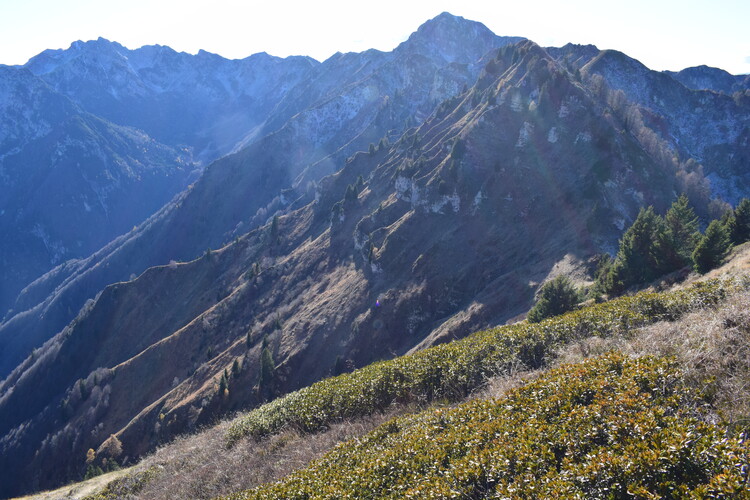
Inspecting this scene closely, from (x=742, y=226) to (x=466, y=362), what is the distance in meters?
37.6

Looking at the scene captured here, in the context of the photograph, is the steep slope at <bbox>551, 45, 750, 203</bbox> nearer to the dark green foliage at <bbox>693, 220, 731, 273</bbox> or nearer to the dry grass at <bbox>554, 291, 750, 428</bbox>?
the dark green foliage at <bbox>693, 220, 731, 273</bbox>

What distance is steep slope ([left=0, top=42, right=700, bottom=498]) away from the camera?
80938mm

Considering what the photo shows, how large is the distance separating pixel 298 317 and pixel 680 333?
98.4 metres

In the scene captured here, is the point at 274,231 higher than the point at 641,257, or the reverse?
the point at 274,231

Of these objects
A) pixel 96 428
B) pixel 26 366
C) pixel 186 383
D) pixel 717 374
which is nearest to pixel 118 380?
pixel 96 428

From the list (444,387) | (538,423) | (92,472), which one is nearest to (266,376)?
(92,472)

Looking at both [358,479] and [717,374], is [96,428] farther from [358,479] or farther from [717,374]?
[717,374]

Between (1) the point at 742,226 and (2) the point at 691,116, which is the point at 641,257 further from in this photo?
(2) the point at 691,116

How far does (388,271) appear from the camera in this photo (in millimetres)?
97562

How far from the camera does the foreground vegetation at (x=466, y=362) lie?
655 inches

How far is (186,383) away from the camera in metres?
105

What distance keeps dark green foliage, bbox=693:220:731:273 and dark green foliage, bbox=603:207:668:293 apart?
19.8 ft

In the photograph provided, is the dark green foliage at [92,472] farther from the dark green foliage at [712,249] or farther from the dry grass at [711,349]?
the dark green foliage at [712,249]

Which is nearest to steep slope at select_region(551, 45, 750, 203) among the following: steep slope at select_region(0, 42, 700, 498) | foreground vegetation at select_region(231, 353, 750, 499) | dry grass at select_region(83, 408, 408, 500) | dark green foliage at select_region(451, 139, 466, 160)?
steep slope at select_region(0, 42, 700, 498)
